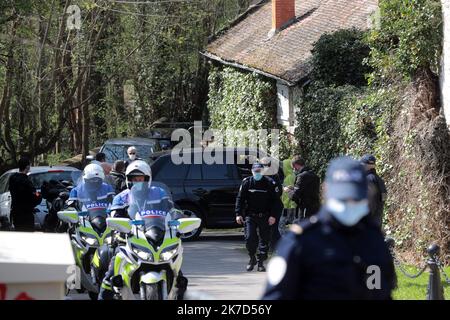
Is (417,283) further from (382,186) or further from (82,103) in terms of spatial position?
(82,103)

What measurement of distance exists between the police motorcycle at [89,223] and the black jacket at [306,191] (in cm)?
480

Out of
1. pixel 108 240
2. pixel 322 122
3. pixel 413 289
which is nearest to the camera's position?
pixel 108 240

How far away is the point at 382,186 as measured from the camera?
13969 millimetres

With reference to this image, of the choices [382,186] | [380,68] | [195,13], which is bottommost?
[382,186]

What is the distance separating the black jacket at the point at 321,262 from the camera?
514cm

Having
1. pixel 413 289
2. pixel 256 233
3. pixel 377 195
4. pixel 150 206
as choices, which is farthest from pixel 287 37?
pixel 150 206

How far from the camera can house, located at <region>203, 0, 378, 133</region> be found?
2744cm

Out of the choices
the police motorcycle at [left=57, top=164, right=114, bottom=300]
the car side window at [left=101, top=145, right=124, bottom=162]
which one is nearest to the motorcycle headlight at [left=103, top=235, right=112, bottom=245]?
the police motorcycle at [left=57, top=164, right=114, bottom=300]

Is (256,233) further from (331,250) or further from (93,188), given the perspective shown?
(331,250)

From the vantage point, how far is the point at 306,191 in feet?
56.0

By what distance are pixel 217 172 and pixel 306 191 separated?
3.96m
